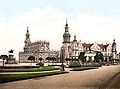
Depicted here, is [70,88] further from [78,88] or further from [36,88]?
[36,88]

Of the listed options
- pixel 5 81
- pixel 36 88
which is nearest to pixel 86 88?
pixel 36 88

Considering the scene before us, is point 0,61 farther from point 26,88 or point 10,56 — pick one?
point 26,88

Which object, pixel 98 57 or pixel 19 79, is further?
pixel 98 57

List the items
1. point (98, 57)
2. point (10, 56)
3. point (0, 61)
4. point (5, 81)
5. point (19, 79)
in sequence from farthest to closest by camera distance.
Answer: point (98, 57), point (10, 56), point (0, 61), point (19, 79), point (5, 81)

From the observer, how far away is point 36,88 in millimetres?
21812

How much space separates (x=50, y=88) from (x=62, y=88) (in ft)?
3.55

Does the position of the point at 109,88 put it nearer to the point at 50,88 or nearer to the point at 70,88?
the point at 70,88

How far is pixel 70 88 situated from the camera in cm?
2266

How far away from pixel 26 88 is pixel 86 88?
5.09 m

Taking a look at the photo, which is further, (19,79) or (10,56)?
(10,56)

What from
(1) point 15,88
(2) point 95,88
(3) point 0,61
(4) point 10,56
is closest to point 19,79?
(1) point 15,88

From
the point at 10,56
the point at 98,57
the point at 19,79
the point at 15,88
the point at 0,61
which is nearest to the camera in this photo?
the point at 15,88

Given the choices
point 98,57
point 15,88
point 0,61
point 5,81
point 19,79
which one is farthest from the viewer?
point 98,57

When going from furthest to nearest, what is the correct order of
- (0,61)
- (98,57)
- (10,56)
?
(98,57), (10,56), (0,61)
